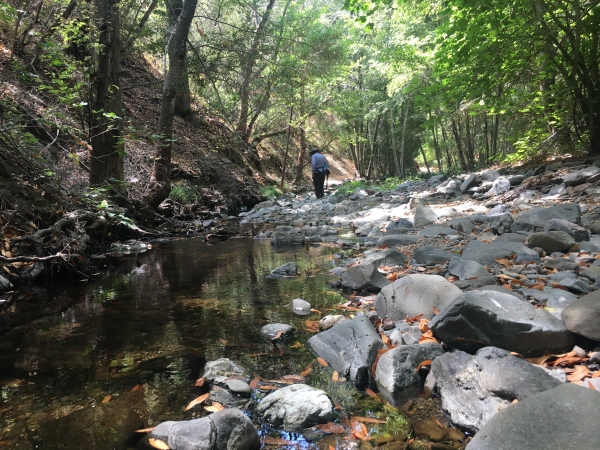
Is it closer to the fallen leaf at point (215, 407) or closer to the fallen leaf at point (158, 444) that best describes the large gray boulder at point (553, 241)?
the fallen leaf at point (215, 407)

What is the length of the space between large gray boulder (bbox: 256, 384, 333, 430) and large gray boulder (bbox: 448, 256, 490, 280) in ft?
6.59

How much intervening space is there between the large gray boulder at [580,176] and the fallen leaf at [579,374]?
572 cm

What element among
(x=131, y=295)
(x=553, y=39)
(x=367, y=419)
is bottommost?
(x=367, y=419)

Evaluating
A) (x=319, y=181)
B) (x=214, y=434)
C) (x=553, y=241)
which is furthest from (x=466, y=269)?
(x=319, y=181)

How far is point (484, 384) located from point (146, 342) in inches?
91.4

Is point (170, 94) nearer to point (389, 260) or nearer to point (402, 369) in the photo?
point (389, 260)

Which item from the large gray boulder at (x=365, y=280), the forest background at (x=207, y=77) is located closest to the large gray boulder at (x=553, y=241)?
the large gray boulder at (x=365, y=280)

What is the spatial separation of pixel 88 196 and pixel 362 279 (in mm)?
4128

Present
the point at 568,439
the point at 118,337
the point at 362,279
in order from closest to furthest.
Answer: the point at 568,439, the point at 118,337, the point at 362,279

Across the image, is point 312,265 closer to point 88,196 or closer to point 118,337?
point 118,337

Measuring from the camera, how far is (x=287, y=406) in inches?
75.3

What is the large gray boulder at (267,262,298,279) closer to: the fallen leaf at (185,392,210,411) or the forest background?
the fallen leaf at (185,392,210,411)

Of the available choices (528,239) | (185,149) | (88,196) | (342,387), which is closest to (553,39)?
(528,239)

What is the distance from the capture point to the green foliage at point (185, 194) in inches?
388
